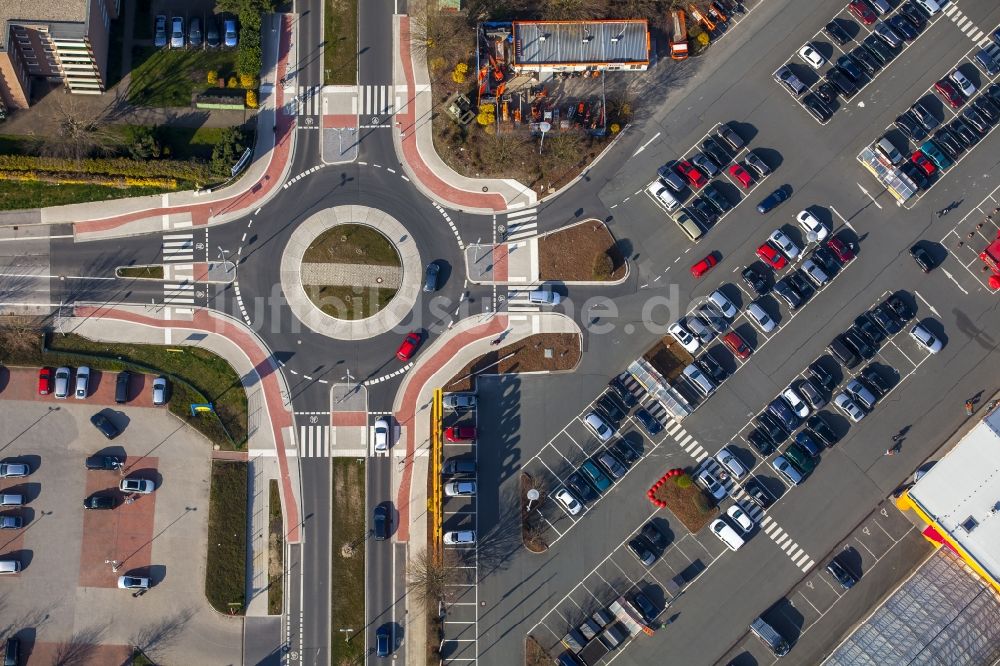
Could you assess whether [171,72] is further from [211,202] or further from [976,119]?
[976,119]

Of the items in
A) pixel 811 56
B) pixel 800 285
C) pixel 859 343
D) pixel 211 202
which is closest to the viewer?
pixel 859 343

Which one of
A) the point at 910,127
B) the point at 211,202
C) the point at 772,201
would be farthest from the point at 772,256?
the point at 211,202

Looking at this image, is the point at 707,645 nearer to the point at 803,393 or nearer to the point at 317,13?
the point at 803,393

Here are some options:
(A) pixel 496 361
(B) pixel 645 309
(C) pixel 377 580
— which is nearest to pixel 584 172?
(B) pixel 645 309

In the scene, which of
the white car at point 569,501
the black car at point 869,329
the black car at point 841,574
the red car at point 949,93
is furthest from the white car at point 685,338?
the red car at point 949,93

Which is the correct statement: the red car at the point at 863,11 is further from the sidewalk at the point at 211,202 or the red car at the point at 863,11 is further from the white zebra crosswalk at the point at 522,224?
the sidewalk at the point at 211,202
